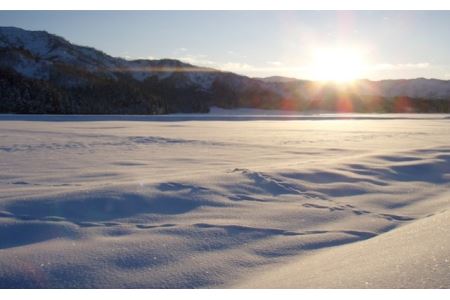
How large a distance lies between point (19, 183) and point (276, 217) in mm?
2376

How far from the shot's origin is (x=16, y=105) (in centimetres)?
2934

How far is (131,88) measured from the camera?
41375mm

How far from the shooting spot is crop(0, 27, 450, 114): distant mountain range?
31.9 metres

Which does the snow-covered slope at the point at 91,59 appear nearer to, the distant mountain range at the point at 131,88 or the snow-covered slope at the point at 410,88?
the distant mountain range at the point at 131,88

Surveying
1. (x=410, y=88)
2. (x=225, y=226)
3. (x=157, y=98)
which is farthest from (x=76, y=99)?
(x=410, y=88)

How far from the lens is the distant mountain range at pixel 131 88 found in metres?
31.9

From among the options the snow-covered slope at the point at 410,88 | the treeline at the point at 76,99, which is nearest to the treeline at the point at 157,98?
the treeline at the point at 76,99

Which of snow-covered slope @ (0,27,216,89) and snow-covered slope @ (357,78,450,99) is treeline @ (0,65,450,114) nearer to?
snow-covered slope @ (0,27,216,89)

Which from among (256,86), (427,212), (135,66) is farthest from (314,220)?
(135,66)

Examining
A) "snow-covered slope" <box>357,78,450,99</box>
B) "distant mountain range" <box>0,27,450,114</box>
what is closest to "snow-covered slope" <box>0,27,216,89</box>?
"distant mountain range" <box>0,27,450,114</box>

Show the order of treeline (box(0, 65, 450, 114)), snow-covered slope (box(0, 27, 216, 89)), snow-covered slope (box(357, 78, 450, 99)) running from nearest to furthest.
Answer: treeline (box(0, 65, 450, 114)), snow-covered slope (box(0, 27, 216, 89)), snow-covered slope (box(357, 78, 450, 99))

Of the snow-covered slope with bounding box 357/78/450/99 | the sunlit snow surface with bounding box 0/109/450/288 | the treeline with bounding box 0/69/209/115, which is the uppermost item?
the snow-covered slope with bounding box 357/78/450/99

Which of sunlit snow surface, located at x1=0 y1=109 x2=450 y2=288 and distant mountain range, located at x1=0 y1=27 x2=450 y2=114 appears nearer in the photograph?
sunlit snow surface, located at x1=0 y1=109 x2=450 y2=288

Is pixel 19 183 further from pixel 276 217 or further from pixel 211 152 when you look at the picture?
pixel 211 152
